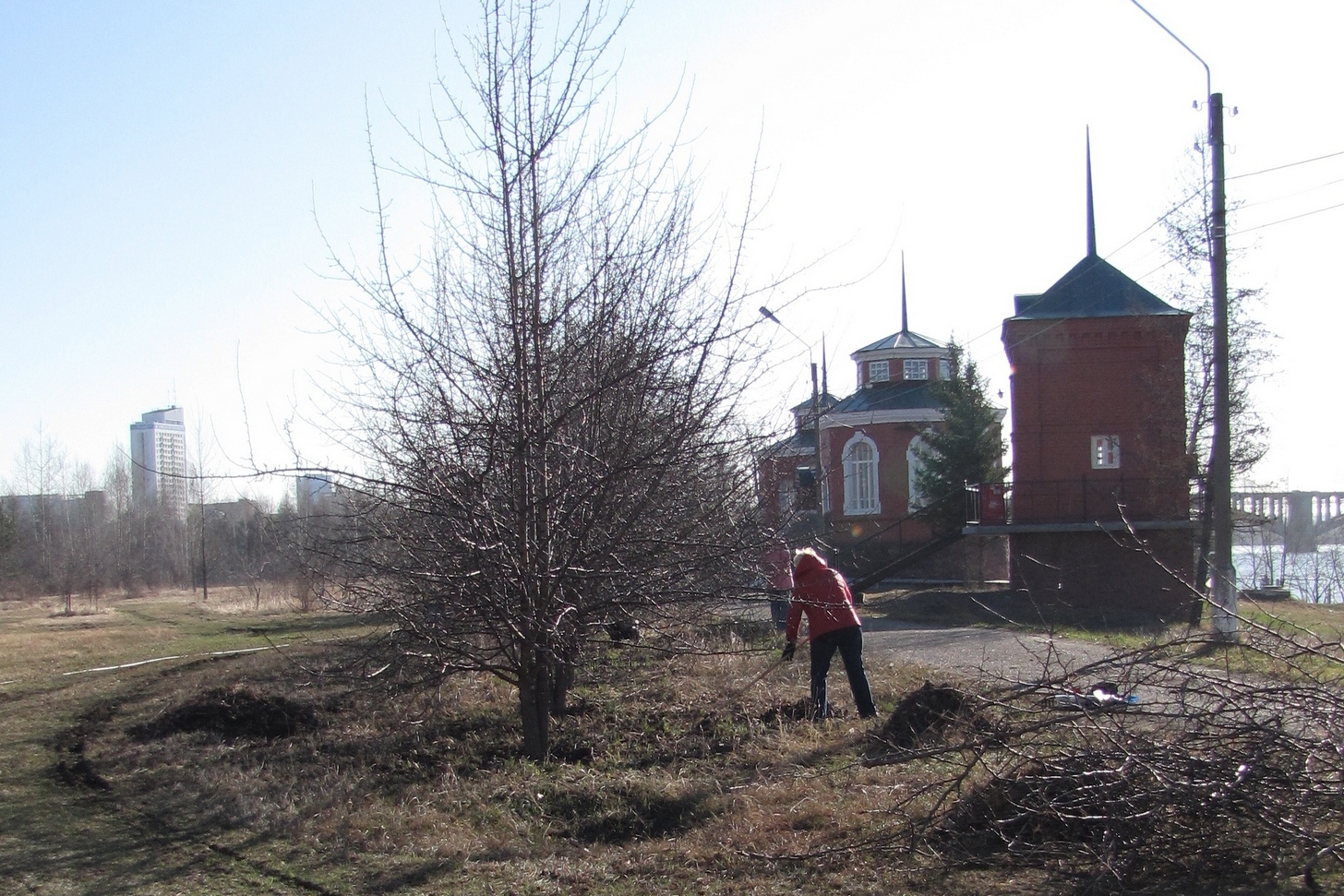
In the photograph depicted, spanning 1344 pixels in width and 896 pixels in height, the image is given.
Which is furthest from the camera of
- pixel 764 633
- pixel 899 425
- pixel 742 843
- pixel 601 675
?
pixel 899 425

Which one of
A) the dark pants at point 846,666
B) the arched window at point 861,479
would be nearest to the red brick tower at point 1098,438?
the arched window at point 861,479

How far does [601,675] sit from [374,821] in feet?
16.4

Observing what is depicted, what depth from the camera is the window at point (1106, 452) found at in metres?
24.8

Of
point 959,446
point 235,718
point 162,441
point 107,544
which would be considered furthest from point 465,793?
point 107,544

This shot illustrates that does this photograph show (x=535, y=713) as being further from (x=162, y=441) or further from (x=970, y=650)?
(x=970, y=650)

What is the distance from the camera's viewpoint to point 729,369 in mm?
6594

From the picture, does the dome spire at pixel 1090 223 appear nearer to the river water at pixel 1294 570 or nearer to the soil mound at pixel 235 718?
the river water at pixel 1294 570

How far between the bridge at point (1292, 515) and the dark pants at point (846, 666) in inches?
677

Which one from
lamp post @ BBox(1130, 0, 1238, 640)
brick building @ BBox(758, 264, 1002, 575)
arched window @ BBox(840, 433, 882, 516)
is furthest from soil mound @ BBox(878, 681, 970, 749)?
arched window @ BBox(840, 433, 882, 516)

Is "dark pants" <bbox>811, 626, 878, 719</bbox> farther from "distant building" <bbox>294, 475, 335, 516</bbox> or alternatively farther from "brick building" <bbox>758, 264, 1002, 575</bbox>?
"brick building" <bbox>758, 264, 1002, 575</bbox>

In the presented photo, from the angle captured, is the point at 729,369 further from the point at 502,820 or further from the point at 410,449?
the point at 502,820

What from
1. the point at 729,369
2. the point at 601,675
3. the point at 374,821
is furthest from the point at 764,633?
the point at 374,821

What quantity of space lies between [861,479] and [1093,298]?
45.7 ft

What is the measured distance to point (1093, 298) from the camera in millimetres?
25156
